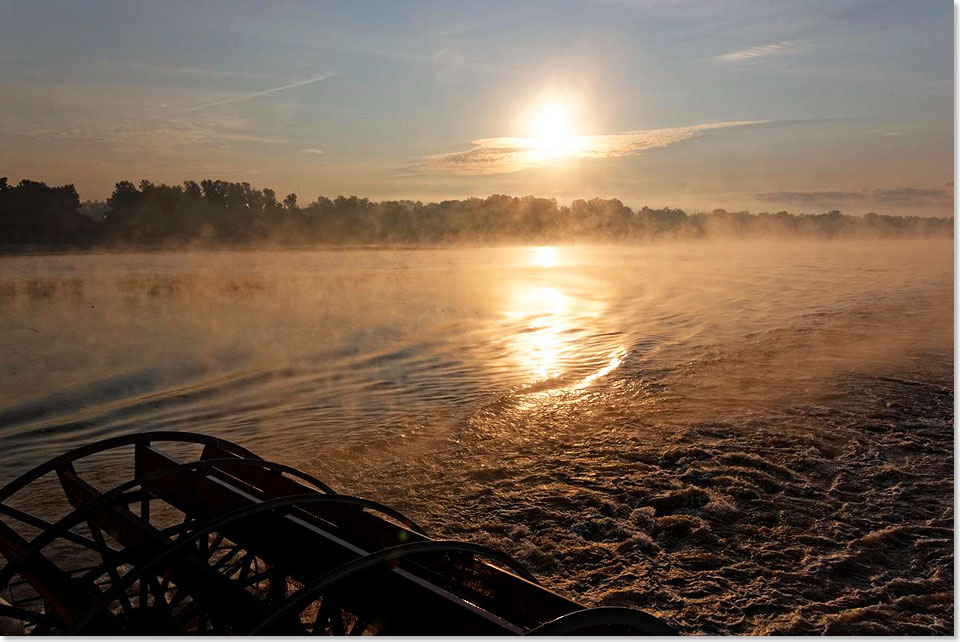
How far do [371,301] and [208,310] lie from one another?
405cm

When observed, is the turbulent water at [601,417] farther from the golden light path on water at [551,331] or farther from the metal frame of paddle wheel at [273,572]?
the metal frame of paddle wheel at [273,572]

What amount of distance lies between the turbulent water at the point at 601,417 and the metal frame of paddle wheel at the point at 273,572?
1752 mm

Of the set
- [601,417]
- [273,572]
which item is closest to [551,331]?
[601,417]

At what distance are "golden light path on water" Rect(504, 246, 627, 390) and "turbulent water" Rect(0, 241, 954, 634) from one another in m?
0.10

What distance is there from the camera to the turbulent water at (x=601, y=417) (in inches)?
196

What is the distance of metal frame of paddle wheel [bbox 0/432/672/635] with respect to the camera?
2.48 meters

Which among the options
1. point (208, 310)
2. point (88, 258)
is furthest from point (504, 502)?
point (88, 258)

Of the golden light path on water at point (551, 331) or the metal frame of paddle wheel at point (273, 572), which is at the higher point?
the metal frame of paddle wheel at point (273, 572)

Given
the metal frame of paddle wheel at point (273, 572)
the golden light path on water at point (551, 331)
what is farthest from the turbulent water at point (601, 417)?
the metal frame of paddle wheel at point (273, 572)

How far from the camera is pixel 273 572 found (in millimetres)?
3791

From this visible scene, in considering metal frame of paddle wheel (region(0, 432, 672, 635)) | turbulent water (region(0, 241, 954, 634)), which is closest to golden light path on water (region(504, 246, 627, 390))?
turbulent water (region(0, 241, 954, 634))

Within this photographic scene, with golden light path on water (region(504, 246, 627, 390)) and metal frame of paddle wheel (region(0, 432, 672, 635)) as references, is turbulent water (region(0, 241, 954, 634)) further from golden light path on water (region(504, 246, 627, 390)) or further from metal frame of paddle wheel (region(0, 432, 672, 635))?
metal frame of paddle wheel (region(0, 432, 672, 635))

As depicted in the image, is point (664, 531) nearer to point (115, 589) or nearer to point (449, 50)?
point (115, 589)

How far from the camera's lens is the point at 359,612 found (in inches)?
105
